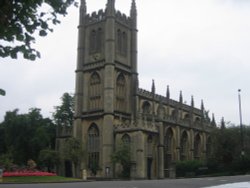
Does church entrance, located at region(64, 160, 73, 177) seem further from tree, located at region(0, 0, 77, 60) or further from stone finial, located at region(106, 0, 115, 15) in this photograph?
tree, located at region(0, 0, 77, 60)

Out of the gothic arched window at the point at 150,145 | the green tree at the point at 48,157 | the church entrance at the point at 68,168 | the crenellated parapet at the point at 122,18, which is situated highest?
the crenellated parapet at the point at 122,18

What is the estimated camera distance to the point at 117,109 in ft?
212

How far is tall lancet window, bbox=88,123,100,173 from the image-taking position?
6259 cm

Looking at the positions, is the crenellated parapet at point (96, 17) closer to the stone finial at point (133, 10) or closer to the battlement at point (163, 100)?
the stone finial at point (133, 10)

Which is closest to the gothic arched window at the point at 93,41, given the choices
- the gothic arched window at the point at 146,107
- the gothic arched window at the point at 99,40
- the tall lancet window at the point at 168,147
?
the gothic arched window at the point at 99,40

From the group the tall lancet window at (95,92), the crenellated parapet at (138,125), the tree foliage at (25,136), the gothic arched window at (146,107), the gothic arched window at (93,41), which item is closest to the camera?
the crenellated parapet at (138,125)

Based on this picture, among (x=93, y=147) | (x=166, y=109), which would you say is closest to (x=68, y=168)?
(x=93, y=147)

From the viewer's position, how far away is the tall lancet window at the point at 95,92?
6556 centimetres

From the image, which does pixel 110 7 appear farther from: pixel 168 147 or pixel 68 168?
pixel 68 168

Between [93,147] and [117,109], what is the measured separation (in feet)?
21.1

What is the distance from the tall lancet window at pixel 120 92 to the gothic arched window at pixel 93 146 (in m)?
4.71

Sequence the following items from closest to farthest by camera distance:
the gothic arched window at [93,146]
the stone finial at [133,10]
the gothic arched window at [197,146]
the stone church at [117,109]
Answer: the stone church at [117,109] < the gothic arched window at [93,146] < the stone finial at [133,10] < the gothic arched window at [197,146]

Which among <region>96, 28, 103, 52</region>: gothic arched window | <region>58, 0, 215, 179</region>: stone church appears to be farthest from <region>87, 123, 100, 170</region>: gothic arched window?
<region>96, 28, 103, 52</region>: gothic arched window

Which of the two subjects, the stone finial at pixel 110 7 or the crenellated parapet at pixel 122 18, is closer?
the stone finial at pixel 110 7
